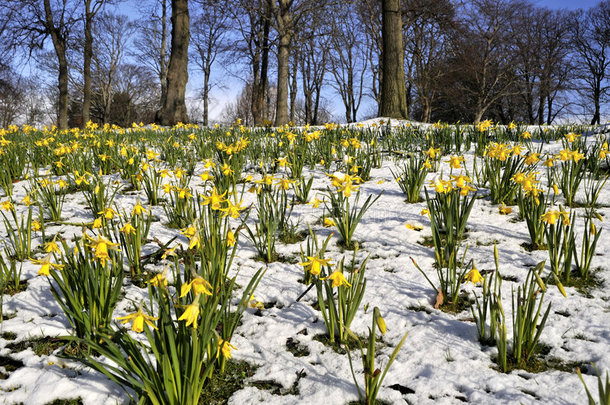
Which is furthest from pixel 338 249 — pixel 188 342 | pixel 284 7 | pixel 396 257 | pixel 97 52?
pixel 97 52

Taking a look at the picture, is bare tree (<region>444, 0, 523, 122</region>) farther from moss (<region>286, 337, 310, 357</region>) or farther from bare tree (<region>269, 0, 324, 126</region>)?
moss (<region>286, 337, 310, 357</region>)

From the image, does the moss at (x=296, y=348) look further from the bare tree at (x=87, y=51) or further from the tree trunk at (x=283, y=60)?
the bare tree at (x=87, y=51)

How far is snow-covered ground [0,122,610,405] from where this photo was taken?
125cm

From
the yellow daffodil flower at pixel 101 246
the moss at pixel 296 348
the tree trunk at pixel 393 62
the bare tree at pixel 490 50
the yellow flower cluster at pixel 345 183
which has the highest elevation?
the bare tree at pixel 490 50

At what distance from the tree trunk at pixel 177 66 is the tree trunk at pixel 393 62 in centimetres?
647

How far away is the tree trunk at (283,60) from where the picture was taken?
12406 mm

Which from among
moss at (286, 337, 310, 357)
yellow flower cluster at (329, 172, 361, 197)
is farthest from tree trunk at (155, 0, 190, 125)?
moss at (286, 337, 310, 357)

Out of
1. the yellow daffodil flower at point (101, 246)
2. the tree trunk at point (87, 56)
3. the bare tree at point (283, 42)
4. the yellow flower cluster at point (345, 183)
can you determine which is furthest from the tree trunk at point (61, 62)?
the yellow daffodil flower at point (101, 246)

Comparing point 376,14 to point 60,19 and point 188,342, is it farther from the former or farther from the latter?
point 188,342

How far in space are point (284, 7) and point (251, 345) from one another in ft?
44.6

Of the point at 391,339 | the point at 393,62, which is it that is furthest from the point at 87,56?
the point at 391,339

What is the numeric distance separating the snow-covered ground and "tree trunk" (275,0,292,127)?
10.5 m

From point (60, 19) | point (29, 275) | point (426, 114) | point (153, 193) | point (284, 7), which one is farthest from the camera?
point (426, 114)

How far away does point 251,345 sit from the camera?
60.8 inches
